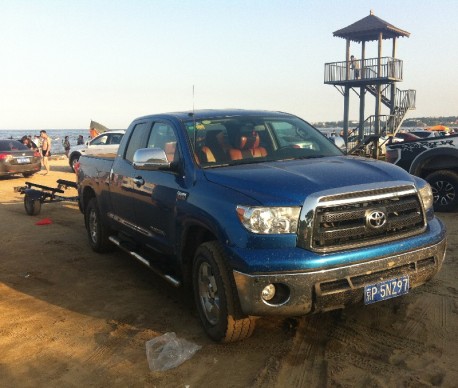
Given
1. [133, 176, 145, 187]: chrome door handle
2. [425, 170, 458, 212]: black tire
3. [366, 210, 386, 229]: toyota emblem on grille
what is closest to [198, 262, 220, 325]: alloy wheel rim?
[366, 210, 386, 229]: toyota emblem on grille

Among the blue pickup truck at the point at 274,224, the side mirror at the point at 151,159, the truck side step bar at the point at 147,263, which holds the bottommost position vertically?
the truck side step bar at the point at 147,263

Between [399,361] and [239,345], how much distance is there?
3.96 ft

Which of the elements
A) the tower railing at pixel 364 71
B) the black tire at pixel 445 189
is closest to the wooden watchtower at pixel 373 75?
the tower railing at pixel 364 71

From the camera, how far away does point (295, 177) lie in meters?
3.55

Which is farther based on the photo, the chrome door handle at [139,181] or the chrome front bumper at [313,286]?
the chrome door handle at [139,181]

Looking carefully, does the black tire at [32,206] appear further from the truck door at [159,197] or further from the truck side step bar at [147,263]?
the truck door at [159,197]

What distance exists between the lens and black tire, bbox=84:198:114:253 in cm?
657

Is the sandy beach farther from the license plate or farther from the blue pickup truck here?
the license plate

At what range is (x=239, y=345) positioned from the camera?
3789mm

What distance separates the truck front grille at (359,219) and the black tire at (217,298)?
2.18 feet

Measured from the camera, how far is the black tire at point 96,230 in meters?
6.57

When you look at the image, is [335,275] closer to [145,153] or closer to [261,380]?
[261,380]

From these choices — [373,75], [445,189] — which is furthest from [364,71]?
[445,189]

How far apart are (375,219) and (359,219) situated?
0.12m
